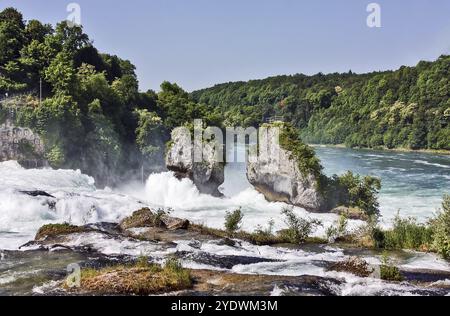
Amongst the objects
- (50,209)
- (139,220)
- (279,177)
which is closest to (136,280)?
(139,220)

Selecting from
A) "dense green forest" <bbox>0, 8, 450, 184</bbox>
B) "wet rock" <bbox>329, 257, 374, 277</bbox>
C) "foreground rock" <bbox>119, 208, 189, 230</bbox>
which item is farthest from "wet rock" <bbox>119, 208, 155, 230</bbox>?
"dense green forest" <bbox>0, 8, 450, 184</bbox>

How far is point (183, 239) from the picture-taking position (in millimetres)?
25234

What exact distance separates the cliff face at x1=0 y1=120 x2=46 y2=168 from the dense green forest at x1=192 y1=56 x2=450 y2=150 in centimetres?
7602

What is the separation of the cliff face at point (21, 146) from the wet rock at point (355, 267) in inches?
1474

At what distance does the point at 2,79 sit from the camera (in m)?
54.3

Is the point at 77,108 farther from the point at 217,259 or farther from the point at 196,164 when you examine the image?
the point at 217,259

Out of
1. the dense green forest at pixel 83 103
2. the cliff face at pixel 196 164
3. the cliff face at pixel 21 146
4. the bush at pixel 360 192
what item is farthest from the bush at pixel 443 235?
the cliff face at pixel 21 146

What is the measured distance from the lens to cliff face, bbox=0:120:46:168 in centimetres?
4956

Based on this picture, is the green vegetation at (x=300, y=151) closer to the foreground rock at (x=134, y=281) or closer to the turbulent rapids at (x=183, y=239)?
the turbulent rapids at (x=183, y=239)

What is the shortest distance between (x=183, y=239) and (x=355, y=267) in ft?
30.1

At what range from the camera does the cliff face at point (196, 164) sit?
51.0 metres

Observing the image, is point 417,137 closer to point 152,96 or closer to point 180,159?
point 152,96
